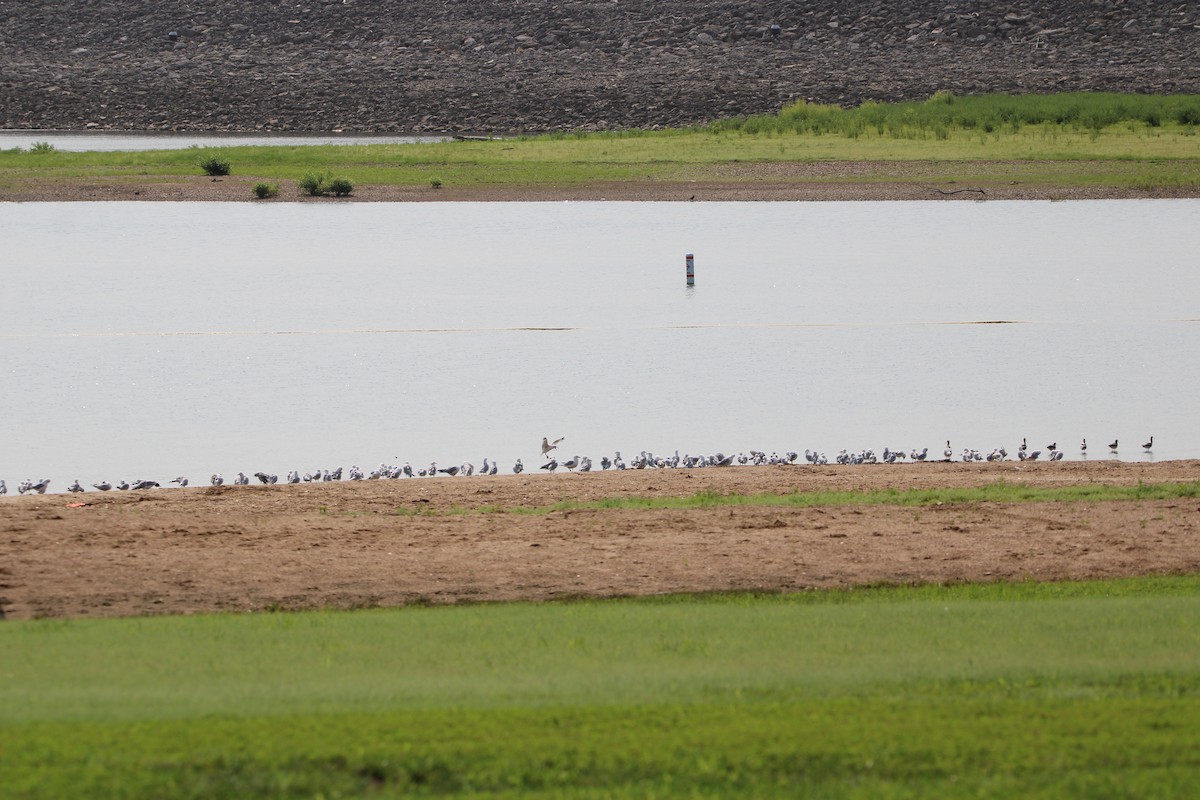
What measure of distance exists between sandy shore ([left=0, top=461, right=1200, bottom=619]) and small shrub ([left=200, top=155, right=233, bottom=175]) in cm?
3377

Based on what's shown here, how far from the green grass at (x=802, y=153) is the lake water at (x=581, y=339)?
7080 mm

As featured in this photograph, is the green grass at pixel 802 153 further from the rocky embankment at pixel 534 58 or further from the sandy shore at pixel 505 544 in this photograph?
the sandy shore at pixel 505 544

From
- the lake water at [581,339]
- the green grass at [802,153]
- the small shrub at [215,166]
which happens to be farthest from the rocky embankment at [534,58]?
the lake water at [581,339]

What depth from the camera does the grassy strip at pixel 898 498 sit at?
1287 centimetres

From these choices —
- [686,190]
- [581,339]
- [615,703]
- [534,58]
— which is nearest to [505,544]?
[615,703]

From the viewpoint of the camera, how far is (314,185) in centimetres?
4266

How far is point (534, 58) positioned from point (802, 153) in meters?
29.6

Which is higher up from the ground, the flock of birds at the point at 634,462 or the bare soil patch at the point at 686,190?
the bare soil patch at the point at 686,190

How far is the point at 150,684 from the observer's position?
742cm

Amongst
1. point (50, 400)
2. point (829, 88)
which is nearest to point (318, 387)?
point (50, 400)

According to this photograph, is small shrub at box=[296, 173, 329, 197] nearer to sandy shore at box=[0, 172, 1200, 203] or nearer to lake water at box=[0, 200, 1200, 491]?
sandy shore at box=[0, 172, 1200, 203]

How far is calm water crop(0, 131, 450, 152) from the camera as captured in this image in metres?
59.4

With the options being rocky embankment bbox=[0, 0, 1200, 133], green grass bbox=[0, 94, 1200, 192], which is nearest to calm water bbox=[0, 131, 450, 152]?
rocky embankment bbox=[0, 0, 1200, 133]

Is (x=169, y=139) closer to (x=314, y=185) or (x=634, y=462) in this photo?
(x=314, y=185)
